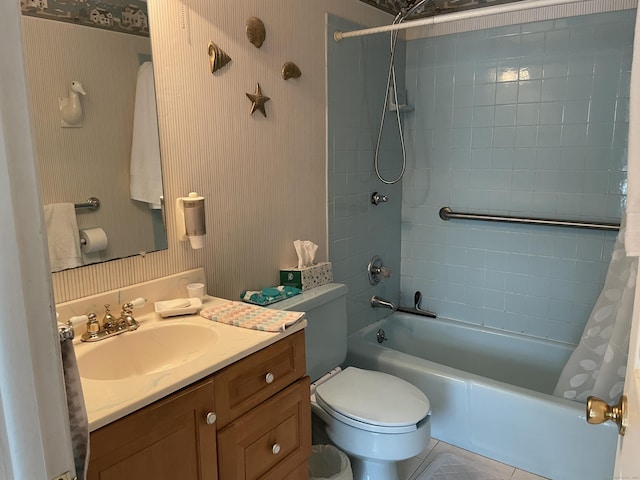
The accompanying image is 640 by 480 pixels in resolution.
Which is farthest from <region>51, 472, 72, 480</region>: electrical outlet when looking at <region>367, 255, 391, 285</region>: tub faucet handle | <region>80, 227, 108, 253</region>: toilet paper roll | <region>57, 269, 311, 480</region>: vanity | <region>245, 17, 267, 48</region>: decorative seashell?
<region>367, 255, 391, 285</region>: tub faucet handle

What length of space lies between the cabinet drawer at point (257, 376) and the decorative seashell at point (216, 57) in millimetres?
964

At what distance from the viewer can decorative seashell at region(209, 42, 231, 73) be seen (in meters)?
1.72

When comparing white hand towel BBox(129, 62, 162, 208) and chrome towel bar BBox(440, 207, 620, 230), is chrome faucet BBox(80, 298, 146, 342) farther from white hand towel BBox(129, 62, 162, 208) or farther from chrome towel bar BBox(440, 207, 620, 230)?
chrome towel bar BBox(440, 207, 620, 230)

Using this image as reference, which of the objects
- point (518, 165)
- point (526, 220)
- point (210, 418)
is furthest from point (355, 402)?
point (518, 165)

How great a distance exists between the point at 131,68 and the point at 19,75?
45.2 inches

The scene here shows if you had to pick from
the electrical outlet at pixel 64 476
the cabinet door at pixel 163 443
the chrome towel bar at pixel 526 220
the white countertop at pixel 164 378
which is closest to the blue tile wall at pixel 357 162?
the chrome towel bar at pixel 526 220

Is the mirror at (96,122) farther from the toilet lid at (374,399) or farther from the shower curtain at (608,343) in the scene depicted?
the shower curtain at (608,343)

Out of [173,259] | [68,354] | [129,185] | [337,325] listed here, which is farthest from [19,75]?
[337,325]

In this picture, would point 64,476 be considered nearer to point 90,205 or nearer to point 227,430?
point 227,430

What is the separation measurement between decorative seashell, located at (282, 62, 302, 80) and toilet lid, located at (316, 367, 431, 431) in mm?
1258

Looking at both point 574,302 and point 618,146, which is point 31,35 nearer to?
point 618,146

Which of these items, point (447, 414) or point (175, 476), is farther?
point (447, 414)

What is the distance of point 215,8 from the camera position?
172 cm

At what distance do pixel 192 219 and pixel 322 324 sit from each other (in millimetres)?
700
